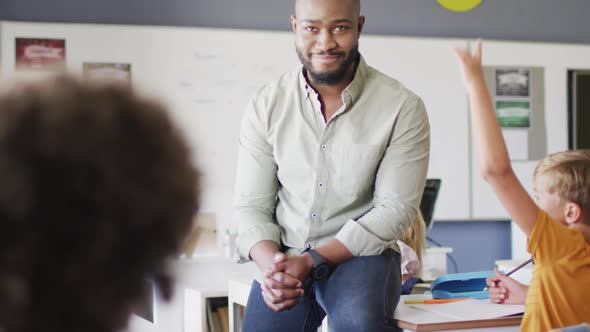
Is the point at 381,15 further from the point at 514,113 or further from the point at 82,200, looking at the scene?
the point at 82,200

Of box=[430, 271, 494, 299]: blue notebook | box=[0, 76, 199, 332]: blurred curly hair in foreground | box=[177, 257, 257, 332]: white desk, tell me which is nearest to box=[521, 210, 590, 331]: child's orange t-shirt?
box=[430, 271, 494, 299]: blue notebook

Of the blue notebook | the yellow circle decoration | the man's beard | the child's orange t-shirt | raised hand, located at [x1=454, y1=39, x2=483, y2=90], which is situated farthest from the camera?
the yellow circle decoration

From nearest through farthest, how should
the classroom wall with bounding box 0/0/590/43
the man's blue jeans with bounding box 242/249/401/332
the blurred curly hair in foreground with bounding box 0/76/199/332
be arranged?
the blurred curly hair in foreground with bounding box 0/76/199/332 < the man's blue jeans with bounding box 242/249/401/332 < the classroom wall with bounding box 0/0/590/43

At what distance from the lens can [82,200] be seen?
2.13ft

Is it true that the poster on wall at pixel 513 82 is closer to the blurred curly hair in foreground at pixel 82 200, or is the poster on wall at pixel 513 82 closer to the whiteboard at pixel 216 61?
the whiteboard at pixel 216 61

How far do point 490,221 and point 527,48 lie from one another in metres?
1.26

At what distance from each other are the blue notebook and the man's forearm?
1.84 feet

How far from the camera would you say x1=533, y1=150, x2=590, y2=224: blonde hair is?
184 centimetres

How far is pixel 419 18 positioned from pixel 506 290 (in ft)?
11.8

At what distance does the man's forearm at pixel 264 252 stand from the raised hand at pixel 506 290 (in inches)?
23.6

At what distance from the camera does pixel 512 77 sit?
554 centimetres

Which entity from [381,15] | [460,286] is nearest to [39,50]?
[381,15]

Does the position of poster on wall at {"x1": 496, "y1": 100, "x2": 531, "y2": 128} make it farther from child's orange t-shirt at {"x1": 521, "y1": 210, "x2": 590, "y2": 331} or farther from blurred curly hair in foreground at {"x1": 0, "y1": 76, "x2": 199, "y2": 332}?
blurred curly hair in foreground at {"x1": 0, "y1": 76, "x2": 199, "y2": 332}

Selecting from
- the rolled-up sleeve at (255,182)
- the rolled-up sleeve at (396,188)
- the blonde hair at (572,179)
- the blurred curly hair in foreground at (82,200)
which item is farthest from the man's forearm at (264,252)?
the blurred curly hair in foreground at (82,200)
